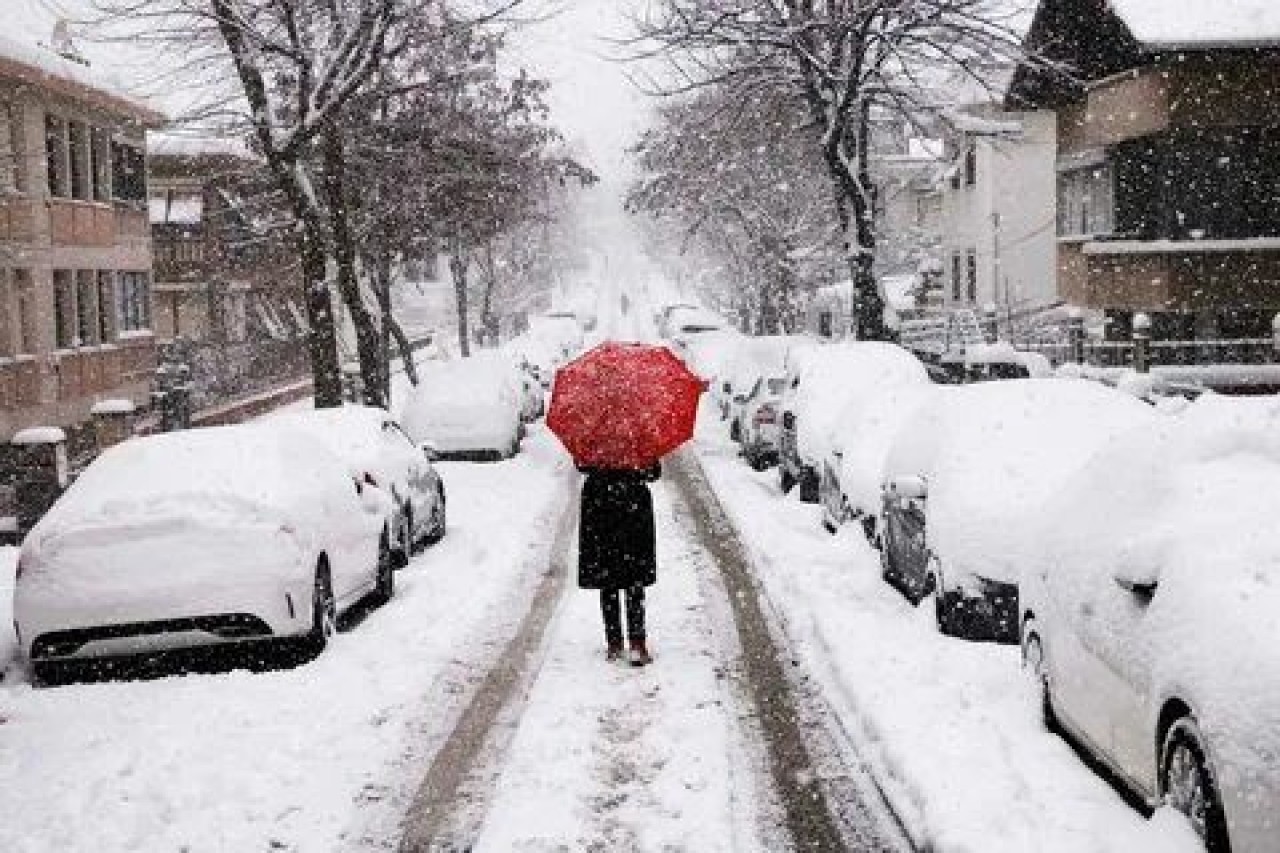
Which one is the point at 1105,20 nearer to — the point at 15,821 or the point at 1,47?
the point at 1,47

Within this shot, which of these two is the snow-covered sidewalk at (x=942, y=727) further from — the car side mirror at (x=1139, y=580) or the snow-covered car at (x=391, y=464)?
the snow-covered car at (x=391, y=464)

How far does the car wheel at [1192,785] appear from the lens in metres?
4.73

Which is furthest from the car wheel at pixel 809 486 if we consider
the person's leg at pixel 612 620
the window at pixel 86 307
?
the window at pixel 86 307

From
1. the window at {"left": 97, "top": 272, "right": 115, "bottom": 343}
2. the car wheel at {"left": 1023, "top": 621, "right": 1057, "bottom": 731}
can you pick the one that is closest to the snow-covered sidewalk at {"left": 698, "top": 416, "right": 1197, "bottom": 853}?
the car wheel at {"left": 1023, "top": 621, "right": 1057, "bottom": 731}

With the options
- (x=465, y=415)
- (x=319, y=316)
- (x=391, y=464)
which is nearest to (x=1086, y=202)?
(x=465, y=415)

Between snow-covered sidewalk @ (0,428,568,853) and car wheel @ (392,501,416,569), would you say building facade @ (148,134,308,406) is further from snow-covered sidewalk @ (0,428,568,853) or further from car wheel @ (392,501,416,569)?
Answer: snow-covered sidewalk @ (0,428,568,853)

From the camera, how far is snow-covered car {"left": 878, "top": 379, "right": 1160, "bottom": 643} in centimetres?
909

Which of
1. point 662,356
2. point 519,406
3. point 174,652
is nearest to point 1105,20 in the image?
point 519,406

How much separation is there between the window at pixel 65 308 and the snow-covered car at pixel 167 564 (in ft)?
68.2

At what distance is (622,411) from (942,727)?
276 centimetres

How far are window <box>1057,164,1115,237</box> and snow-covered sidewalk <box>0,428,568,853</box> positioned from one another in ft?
66.5

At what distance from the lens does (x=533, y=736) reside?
296 inches

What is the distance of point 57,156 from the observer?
2844 cm

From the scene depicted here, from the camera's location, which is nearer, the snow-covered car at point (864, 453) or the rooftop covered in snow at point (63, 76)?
the snow-covered car at point (864, 453)
